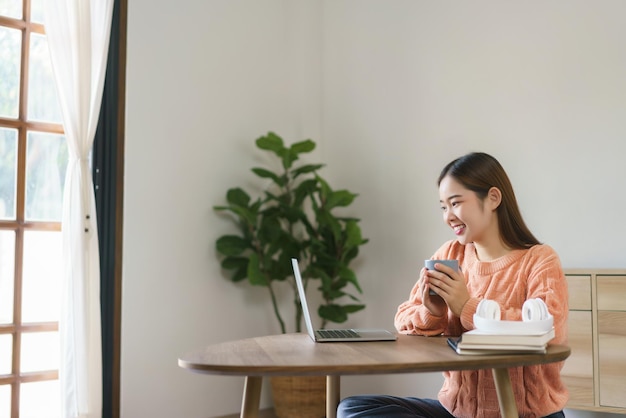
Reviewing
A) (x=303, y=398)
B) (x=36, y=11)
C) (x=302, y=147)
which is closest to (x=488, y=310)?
(x=303, y=398)

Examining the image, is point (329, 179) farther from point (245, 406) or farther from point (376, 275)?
point (245, 406)

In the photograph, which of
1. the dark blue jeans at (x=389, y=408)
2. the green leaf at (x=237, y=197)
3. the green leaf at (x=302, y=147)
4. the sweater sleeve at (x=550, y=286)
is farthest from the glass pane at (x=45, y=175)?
the sweater sleeve at (x=550, y=286)

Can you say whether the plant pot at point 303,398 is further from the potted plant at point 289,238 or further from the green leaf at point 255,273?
the green leaf at point 255,273

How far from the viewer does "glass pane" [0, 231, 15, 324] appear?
3.56m

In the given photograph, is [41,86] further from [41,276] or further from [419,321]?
[419,321]

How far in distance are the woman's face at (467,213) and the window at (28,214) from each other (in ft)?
7.80

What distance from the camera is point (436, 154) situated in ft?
13.7

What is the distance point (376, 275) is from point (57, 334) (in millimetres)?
1861

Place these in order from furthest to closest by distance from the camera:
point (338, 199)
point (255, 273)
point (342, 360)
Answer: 1. point (338, 199)
2. point (255, 273)
3. point (342, 360)

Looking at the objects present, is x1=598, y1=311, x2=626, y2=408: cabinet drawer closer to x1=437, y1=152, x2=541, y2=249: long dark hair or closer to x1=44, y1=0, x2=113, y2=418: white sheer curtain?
x1=437, y1=152, x2=541, y2=249: long dark hair

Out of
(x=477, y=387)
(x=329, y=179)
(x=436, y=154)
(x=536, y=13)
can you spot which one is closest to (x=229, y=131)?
(x=329, y=179)

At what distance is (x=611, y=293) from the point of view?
10.1ft

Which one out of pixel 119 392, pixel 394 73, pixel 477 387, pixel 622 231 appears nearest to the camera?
pixel 477 387

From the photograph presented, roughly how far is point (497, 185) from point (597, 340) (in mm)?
1404
